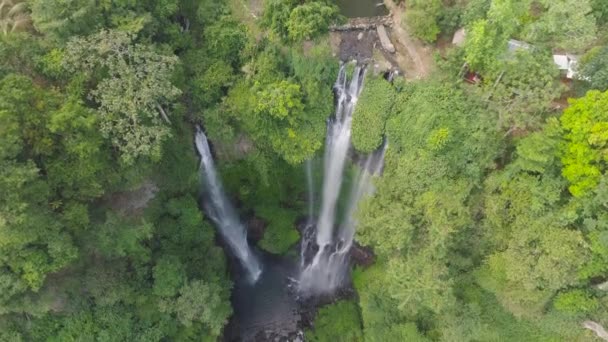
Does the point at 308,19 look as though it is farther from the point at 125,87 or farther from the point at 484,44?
the point at 125,87

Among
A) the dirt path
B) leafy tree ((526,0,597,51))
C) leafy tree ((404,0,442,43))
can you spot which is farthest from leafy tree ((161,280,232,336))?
leafy tree ((526,0,597,51))

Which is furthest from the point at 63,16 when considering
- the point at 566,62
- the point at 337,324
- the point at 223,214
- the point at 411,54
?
the point at 566,62

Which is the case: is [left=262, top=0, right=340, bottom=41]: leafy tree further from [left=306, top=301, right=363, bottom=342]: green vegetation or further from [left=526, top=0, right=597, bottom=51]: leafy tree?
[left=306, top=301, right=363, bottom=342]: green vegetation

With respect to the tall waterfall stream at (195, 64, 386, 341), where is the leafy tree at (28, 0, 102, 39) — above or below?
above

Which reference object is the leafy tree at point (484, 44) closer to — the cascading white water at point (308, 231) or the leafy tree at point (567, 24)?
the leafy tree at point (567, 24)

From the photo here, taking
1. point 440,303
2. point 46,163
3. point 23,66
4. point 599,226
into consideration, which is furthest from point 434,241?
point 23,66

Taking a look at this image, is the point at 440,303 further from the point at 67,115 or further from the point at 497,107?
the point at 67,115
